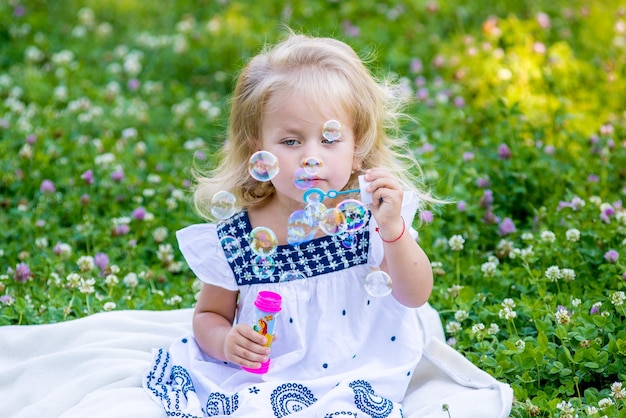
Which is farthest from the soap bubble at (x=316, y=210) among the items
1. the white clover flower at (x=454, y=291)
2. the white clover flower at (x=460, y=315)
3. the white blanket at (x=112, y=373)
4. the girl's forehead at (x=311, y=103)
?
the white clover flower at (x=454, y=291)

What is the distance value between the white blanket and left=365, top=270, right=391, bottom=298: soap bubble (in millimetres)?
349

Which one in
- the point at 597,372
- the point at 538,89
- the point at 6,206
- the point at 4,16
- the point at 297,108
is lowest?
the point at 4,16

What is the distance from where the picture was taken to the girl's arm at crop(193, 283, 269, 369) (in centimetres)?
266

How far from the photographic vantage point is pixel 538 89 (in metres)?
5.24

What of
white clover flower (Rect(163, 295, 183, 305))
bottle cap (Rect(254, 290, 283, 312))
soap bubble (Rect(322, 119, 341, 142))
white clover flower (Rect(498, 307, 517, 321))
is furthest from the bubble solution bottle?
white clover flower (Rect(163, 295, 183, 305))

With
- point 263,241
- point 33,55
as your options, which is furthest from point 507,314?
point 33,55

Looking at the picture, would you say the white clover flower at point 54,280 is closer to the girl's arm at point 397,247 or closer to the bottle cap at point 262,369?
the bottle cap at point 262,369

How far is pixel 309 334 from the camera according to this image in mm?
2859

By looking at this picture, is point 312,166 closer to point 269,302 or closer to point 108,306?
point 269,302

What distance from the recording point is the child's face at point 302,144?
2.63 m

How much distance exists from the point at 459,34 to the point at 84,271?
312 centimetres

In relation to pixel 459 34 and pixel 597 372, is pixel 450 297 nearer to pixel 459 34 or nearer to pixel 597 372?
pixel 597 372

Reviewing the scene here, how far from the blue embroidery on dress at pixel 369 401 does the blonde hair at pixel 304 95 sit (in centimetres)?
61

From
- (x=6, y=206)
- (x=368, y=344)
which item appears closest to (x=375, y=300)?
(x=368, y=344)
